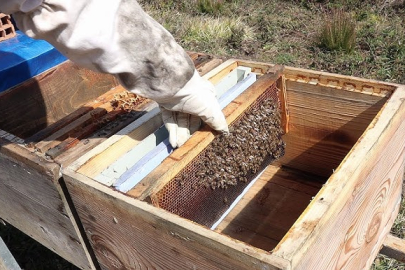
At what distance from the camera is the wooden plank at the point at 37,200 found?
152 centimetres

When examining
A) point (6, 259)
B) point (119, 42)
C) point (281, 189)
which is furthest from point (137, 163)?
point (281, 189)

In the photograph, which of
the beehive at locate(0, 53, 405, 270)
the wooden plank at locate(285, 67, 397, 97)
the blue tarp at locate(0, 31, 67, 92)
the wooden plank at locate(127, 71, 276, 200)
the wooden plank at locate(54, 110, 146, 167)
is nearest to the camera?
the beehive at locate(0, 53, 405, 270)

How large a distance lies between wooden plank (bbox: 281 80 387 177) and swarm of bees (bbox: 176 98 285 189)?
119 millimetres

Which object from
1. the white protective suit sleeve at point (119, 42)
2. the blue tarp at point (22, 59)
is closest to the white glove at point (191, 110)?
the white protective suit sleeve at point (119, 42)

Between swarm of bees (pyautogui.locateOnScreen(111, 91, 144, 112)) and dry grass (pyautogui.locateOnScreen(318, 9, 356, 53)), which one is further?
dry grass (pyautogui.locateOnScreen(318, 9, 356, 53))

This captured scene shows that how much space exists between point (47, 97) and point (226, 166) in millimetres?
1129

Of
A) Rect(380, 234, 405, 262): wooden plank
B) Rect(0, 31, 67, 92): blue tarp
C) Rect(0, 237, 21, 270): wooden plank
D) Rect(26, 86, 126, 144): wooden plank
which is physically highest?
Rect(0, 31, 67, 92): blue tarp

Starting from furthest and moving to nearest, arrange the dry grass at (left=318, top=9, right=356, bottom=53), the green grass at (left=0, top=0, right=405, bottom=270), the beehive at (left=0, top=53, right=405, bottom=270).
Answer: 1. the dry grass at (left=318, top=9, right=356, bottom=53)
2. the green grass at (left=0, top=0, right=405, bottom=270)
3. the beehive at (left=0, top=53, right=405, bottom=270)

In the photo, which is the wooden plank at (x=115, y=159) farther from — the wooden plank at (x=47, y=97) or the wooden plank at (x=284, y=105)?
the wooden plank at (x=47, y=97)

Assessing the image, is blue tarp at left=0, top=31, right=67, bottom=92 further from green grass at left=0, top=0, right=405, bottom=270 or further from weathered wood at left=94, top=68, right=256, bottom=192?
green grass at left=0, top=0, right=405, bottom=270

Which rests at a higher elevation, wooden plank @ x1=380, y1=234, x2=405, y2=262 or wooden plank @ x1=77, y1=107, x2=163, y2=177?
wooden plank @ x1=77, y1=107, x2=163, y2=177

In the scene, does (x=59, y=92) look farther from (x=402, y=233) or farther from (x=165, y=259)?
(x=402, y=233)

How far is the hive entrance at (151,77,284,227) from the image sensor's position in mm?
1596

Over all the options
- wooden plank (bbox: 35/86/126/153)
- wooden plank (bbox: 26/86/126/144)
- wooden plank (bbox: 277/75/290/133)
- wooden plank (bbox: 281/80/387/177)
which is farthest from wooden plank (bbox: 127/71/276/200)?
wooden plank (bbox: 26/86/126/144)
